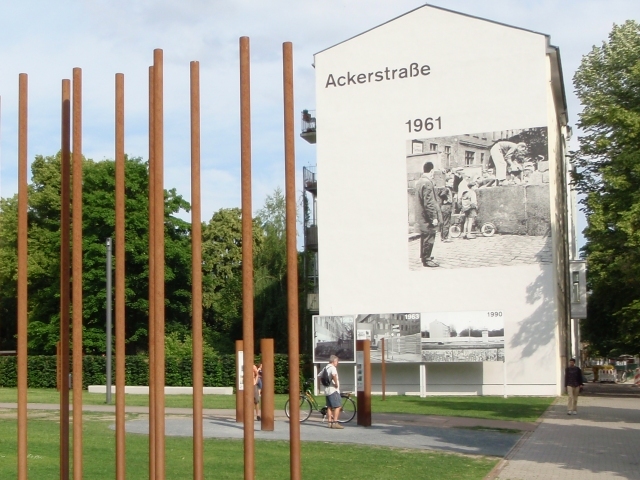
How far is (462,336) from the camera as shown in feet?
132

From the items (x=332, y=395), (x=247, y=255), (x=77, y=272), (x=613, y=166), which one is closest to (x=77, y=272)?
(x=77, y=272)

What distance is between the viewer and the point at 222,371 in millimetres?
47688

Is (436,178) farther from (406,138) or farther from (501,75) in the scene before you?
(501,75)

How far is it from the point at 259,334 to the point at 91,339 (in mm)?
12183

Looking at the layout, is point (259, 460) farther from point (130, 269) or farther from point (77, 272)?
point (130, 269)

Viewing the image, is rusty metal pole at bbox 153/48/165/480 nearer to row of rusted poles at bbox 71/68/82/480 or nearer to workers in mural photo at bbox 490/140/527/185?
row of rusted poles at bbox 71/68/82/480

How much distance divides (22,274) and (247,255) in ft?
8.20

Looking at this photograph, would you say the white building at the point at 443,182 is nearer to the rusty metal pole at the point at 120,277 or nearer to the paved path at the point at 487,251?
the paved path at the point at 487,251

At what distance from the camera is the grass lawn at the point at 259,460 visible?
14289 millimetres

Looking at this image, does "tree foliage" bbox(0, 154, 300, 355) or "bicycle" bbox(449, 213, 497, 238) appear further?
"tree foliage" bbox(0, 154, 300, 355)

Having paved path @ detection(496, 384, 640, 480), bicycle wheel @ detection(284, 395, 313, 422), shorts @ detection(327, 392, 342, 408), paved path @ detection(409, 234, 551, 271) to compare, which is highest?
paved path @ detection(409, 234, 551, 271)

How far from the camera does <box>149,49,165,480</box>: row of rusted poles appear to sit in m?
9.04

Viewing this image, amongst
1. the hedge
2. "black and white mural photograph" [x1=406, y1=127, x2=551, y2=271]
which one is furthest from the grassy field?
the hedge

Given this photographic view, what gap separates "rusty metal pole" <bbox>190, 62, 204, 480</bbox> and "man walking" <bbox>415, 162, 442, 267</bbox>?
114ft
